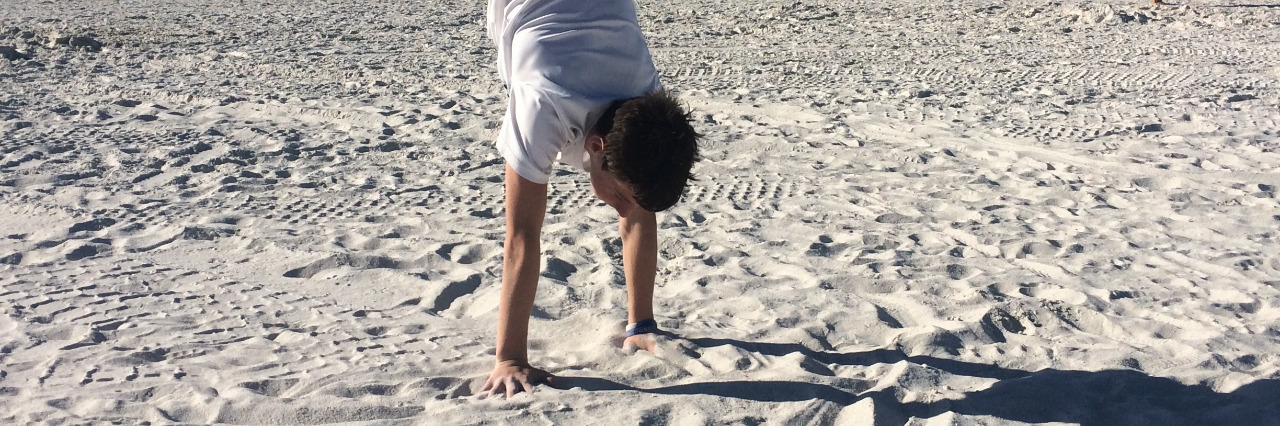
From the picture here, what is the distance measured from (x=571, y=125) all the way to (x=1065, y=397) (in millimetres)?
1428

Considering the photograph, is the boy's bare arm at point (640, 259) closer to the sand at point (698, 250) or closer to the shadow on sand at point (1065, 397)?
the sand at point (698, 250)

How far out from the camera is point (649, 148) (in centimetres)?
221

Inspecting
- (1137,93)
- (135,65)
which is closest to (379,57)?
(135,65)

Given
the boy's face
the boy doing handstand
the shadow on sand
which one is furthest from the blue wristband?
the boy's face

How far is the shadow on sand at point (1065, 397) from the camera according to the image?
8.17 feet

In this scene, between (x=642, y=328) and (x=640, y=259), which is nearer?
(x=640, y=259)

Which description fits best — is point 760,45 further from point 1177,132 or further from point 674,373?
point 674,373

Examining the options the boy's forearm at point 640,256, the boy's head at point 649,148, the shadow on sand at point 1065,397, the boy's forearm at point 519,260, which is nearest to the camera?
the boy's head at point 649,148

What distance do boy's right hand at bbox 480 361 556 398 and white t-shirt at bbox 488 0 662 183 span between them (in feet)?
1.71

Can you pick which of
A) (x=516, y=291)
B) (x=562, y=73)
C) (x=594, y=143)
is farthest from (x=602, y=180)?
(x=516, y=291)

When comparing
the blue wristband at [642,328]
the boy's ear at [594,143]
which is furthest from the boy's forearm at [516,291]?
the blue wristband at [642,328]

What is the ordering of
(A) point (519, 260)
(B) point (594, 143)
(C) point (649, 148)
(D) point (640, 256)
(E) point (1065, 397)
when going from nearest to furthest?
(C) point (649, 148) → (B) point (594, 143) → (A) point (519, 260) → (E) point (1065, 397) → (D) point (640, 256)

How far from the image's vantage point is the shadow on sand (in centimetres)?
249

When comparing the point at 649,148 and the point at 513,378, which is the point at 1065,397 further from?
the point at 513,378
